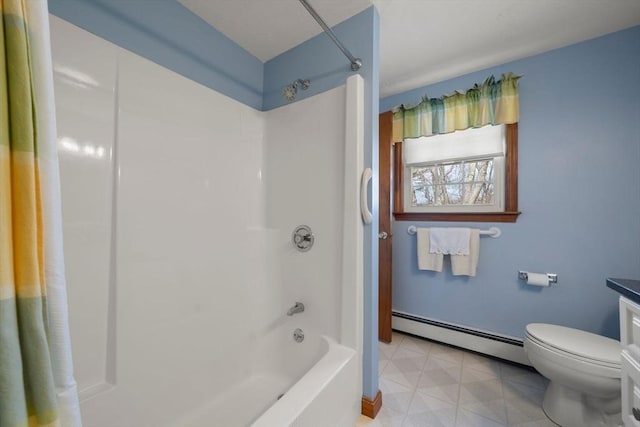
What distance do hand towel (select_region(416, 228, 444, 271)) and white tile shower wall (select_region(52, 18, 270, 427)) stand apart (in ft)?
4.19

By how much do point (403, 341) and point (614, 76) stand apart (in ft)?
7.72

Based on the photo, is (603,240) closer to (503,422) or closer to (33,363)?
(503,422)

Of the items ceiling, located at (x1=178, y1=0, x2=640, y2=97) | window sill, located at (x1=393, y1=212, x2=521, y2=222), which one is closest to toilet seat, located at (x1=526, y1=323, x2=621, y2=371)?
window sill, located at (x1=393, y1=212, x2=521, y2=222)

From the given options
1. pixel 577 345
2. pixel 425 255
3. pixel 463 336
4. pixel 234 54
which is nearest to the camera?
pixel 577 345

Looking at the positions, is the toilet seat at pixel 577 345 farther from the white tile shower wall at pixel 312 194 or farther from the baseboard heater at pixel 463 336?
the white tile shower wall at pixel 312 194

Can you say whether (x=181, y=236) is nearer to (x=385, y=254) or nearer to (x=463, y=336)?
(x=385, y=254)

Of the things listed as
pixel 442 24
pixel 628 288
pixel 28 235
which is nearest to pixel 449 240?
pixel 628 288

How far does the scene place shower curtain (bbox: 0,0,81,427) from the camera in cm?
28

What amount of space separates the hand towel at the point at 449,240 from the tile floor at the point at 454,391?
2.65ft

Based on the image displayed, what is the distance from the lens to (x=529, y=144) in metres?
1.73

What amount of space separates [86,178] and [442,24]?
6.62ft

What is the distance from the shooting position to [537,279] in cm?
166

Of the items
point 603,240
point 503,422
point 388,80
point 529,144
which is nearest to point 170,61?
point 388,80

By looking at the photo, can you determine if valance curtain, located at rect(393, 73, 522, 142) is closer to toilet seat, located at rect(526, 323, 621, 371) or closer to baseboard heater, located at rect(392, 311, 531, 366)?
toilet seat, located at rect(526, 323, 621, 371)
